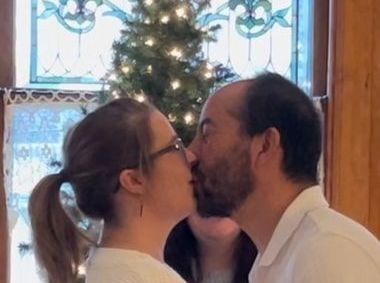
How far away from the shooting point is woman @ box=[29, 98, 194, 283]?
1.73 metres

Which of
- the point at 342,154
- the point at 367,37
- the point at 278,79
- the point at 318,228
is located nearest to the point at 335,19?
the point at 367,37

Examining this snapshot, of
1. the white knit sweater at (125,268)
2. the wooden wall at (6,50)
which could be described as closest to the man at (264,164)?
the white knit sweater at (125,268)

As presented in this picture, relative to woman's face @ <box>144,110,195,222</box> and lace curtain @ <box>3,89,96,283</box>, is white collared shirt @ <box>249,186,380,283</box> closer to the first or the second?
woman's face @ <box>144,110,195,222</box>

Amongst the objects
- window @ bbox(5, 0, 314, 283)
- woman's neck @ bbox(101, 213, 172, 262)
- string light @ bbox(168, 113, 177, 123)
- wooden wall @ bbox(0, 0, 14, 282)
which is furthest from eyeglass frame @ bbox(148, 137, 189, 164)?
wooden wall @ bbox(0, 0, 14, 282)

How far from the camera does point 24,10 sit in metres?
3.78

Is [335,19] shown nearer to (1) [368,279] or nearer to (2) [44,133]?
(2) [44,133]

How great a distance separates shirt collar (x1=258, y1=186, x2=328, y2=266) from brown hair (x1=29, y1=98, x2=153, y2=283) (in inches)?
12.5

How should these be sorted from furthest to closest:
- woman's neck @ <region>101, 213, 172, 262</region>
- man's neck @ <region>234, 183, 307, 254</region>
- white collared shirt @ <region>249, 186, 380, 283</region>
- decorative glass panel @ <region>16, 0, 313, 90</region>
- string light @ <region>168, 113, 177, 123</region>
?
decorative glass panel @ <region>16, 0, 313, 90</region> → string light @ <region>168, 113, 177, 123</region> → man's neck @ <region>234, 183, 307, 254</region> → woman's neck @ <region>101, 213, 172, 262</region> → white collared shirt @ <region>249, 186, 380, 283</region>

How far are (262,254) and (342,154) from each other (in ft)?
6.89

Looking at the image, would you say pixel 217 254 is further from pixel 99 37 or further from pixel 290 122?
pixel 99 37

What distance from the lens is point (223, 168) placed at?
190cm

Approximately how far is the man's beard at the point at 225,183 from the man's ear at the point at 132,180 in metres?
0.18

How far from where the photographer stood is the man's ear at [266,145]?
1.87m

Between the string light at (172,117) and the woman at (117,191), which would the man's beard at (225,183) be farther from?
the string light at (172,117)
